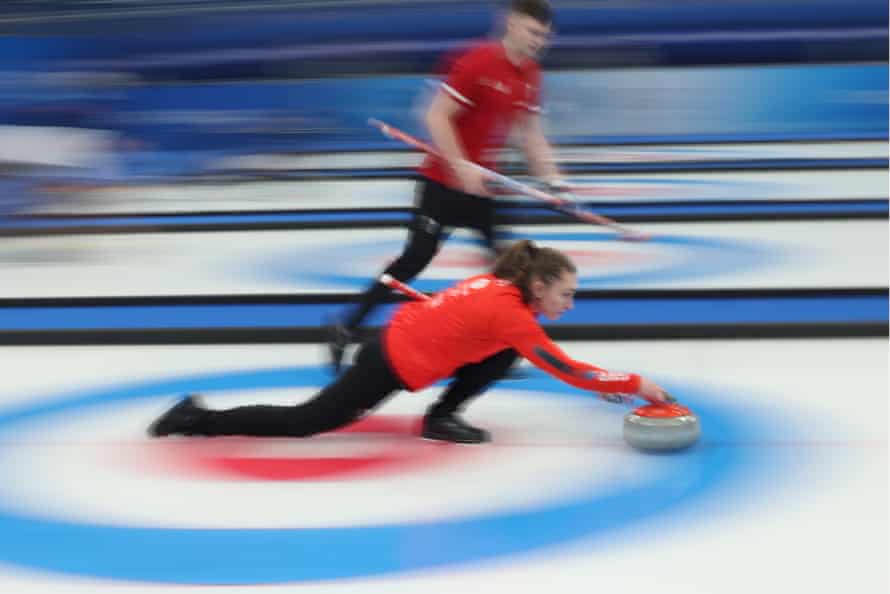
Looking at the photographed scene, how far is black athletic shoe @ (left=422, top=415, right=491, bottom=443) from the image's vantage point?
3605 millimetres

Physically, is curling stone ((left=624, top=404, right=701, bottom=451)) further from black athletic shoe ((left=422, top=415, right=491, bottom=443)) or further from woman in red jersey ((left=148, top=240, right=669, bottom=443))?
black athletic shoe ((left=422, top=415, right=491, bottom=443))

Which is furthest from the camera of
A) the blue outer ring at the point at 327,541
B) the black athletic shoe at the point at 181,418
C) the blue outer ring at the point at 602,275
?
the blue outer ring at the point at 602,275

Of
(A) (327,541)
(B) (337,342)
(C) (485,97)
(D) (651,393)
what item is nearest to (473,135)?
(C) (485,97)

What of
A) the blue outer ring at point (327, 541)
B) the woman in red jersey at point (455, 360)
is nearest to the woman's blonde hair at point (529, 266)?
the woman in red jersey at point (455, 360)

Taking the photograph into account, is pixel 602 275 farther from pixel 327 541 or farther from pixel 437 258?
pixel 327 541

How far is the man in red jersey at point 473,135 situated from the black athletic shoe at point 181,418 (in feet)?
3.32

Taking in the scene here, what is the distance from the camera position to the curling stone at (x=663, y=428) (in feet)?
11.1

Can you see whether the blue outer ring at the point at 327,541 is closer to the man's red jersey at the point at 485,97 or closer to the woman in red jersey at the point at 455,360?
the woman in red jersey at the point at 455,360

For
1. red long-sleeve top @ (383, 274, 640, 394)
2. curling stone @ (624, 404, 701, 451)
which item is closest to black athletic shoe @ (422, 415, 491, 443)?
red long-sleeve top @ (383, 274, 640, 394)

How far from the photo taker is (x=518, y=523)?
2924 millimetres

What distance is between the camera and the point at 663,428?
3365 millimetres

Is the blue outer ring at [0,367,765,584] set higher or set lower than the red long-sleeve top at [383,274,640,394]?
lower

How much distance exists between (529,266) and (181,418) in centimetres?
A: 110

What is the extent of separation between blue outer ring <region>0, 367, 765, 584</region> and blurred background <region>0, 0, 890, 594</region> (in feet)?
0.04
